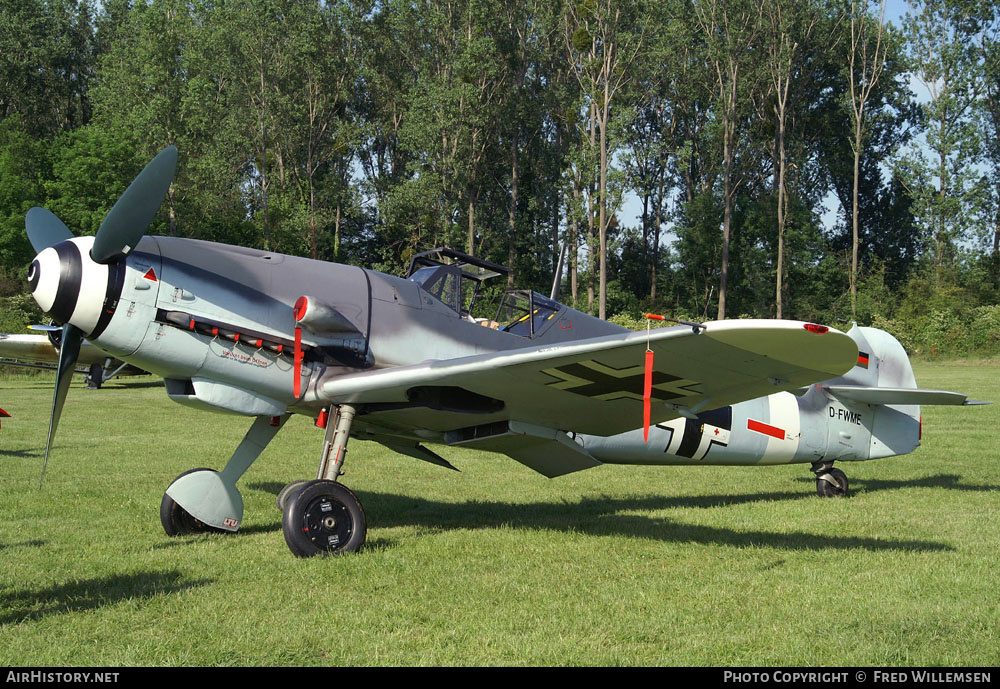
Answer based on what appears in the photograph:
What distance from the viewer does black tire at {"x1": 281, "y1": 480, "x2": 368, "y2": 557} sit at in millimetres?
6148

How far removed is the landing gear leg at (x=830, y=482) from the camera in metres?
9.68

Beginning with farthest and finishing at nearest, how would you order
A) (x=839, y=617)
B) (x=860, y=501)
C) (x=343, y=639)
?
(x=860, y=501)
(x=839, y=617)
(x=343, y=639)

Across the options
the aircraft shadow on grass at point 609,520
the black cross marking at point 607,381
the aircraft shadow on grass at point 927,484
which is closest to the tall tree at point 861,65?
the aircraft shadow on grass at point 927,484

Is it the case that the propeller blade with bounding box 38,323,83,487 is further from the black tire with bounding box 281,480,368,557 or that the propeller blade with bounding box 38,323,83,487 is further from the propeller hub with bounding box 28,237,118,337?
the black tire with bounding box 281,480,368,557

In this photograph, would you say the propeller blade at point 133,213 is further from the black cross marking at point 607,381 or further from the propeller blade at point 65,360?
the black cross marking at point 607,381

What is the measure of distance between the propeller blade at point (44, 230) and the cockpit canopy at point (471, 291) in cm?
304

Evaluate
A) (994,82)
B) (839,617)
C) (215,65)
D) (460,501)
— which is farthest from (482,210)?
(839,617)

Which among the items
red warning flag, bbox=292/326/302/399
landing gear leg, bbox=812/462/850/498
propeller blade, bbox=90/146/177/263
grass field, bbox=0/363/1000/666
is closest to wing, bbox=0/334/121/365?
grass field, bbox=0/363/1000/666

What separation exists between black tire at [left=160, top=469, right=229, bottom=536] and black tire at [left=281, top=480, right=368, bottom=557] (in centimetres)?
135

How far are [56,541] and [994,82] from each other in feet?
181

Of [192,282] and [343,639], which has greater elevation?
[192,282]

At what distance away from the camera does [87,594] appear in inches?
203

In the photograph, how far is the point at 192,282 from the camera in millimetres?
6367
